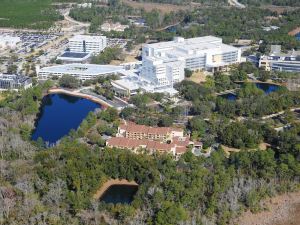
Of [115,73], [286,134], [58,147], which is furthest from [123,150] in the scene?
[115,73]

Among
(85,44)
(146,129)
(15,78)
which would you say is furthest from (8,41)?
(146,129)

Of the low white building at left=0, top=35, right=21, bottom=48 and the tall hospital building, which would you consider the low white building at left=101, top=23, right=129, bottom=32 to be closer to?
the low white building at left=0, top=35, right=21, bottom=48

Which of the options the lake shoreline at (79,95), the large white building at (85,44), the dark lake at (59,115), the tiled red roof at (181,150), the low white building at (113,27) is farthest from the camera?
the low white building at (113,27)

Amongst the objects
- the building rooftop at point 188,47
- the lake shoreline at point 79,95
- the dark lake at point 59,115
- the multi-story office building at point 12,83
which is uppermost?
the building rooftop at point 188,47

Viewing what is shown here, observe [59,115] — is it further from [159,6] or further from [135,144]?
[159,6]

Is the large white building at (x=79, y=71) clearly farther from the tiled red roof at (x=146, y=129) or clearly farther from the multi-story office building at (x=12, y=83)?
the tiled red roof at (x=146, y=129)

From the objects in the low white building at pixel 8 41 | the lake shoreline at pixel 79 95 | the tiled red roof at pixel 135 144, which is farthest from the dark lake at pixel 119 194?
the low white building at pixel 8 41
